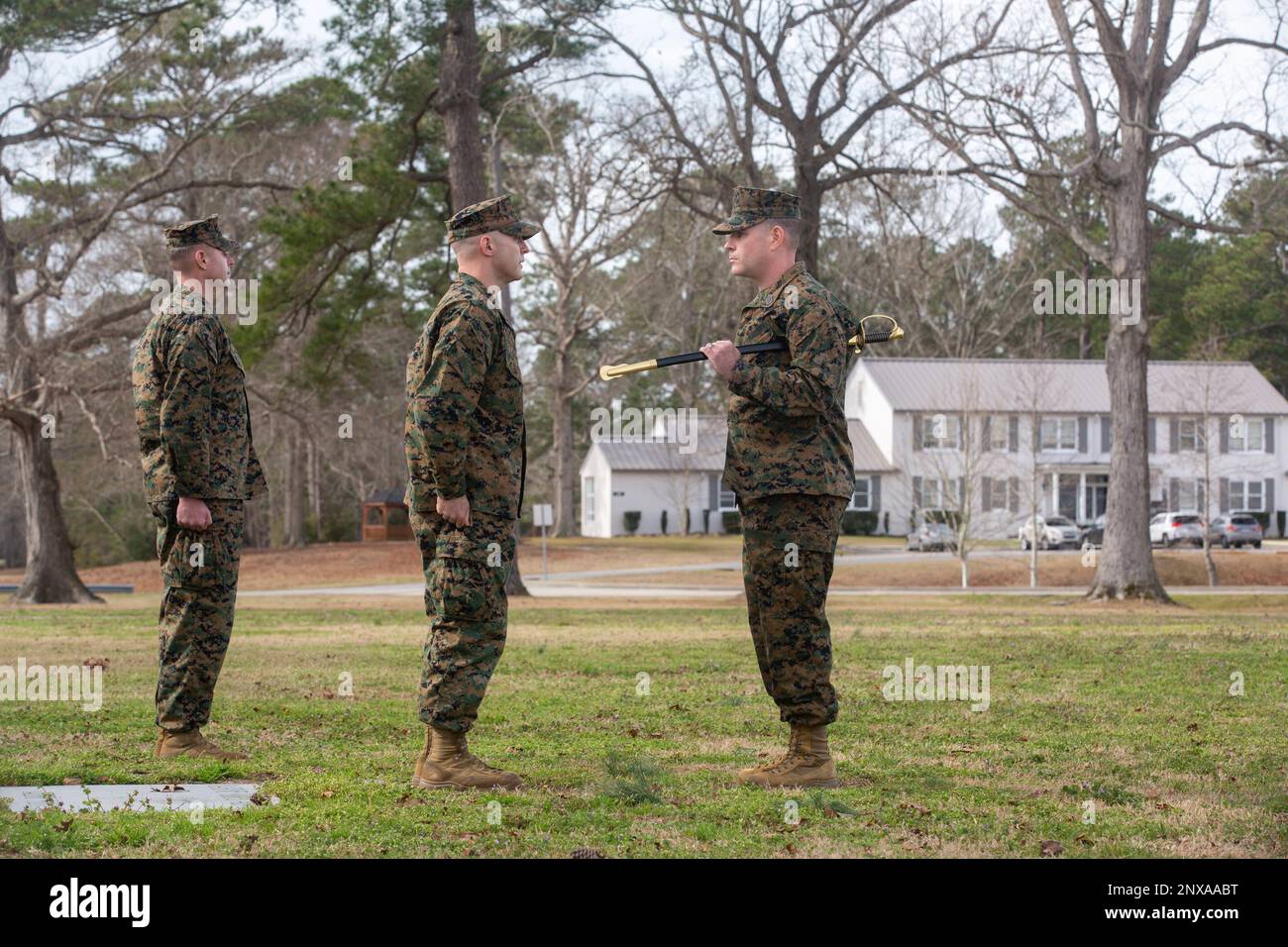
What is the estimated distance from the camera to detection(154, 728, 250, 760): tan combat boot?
23.6 ft

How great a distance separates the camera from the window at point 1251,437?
2404 inches

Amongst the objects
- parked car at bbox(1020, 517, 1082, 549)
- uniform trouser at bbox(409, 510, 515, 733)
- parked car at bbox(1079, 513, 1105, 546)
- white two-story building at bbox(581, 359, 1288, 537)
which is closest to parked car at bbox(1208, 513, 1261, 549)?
parked car at bbox(1079, 513, 1105, 546)

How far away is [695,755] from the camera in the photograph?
730 cm

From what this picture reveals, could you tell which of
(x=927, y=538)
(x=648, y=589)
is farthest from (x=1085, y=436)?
(x=648, y=589)

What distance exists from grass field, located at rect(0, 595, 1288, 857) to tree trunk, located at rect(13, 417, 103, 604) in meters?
13.9

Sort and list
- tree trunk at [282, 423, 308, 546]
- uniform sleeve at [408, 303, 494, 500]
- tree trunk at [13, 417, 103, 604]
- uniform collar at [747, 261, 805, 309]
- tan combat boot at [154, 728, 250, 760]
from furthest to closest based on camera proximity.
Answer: tree trunk at [282, 423, 308, 546], tree trunk at [13, 417, 103, 604], tan combat boot at [154, 728, 250, 760], uniform collar at [747, 261, 805, 309], uniform sleeve at [408, 303, 494, 500]

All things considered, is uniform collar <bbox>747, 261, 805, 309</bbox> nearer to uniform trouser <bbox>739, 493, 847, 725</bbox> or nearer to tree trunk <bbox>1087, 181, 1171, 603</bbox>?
uniform trouser <bbox>739, 493, 847, 725</bbox>

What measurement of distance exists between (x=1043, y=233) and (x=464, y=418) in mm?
69063

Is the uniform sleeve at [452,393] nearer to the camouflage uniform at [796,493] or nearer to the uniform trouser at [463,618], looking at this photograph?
the uniform trouser at [463,618]

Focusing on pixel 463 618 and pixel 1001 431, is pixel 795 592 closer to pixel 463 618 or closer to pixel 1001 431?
pixel 463 618
